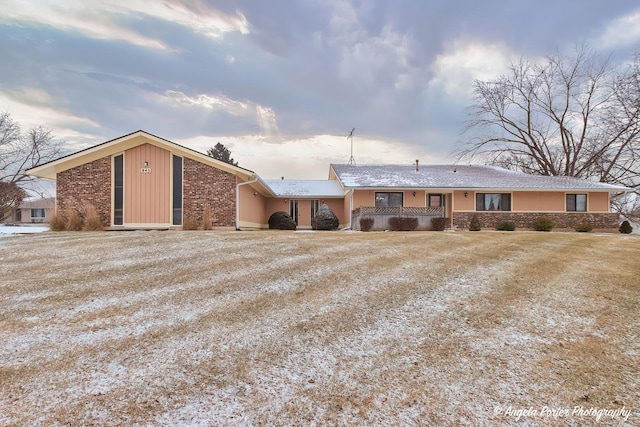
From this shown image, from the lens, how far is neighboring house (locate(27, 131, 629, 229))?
14750 mm

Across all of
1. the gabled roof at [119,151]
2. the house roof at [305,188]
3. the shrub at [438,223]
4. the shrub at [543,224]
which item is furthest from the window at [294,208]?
the shrub at [543,224]

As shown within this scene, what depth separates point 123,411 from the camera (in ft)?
8.24

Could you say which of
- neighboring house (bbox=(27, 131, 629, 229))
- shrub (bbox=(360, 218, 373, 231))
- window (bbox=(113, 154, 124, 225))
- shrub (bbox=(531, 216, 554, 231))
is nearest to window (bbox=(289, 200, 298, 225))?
neighboring house (bbox=(27, 131, 629, 229))

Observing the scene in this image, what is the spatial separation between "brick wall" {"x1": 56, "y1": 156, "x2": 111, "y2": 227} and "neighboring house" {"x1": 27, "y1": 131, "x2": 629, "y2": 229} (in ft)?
0.13

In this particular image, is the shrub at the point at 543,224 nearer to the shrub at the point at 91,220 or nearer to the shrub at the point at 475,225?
the shrub at the point at 475,225

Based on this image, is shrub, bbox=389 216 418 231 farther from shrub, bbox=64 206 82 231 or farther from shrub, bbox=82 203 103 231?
shrub, bbox=64 206 82 231

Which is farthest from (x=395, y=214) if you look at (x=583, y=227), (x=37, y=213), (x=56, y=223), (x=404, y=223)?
(x=37, y=213)

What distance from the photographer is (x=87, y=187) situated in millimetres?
14766

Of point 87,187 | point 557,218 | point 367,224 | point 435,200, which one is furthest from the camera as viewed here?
point 435,200

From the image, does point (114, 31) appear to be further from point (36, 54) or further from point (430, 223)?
point (430, 223)

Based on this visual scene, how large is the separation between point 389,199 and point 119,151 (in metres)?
14.7

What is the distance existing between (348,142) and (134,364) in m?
29.0

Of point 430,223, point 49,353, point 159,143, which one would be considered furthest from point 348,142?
point 49,353

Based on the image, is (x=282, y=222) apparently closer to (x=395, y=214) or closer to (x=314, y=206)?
(x=314, y=206)
